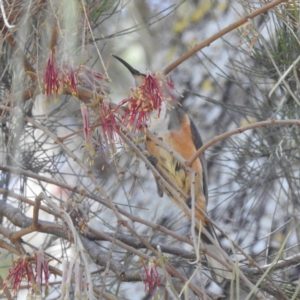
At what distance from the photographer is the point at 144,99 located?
167 centimetres

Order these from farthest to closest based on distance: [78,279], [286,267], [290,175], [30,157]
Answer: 1. [290,175]
2. [30,157]
3. [286,267]
4. [78,279]

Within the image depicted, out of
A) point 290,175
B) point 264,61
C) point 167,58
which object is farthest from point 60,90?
point 167,58

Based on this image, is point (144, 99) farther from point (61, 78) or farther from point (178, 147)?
point (178, 147)

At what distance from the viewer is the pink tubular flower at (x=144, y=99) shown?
1.67 metres

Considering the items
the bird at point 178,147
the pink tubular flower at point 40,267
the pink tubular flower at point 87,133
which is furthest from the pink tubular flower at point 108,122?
the bird at point 178,147

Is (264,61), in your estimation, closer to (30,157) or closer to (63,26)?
(30,157)

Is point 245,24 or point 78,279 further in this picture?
point 245,24

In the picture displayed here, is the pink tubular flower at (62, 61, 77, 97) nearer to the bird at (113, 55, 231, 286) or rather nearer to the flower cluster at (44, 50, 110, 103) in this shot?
the flower cluster at (44, 50, 110, 103)

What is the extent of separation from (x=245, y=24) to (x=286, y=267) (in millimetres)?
1035

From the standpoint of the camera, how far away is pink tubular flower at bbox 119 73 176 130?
1.67 metres

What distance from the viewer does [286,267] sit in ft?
7.75

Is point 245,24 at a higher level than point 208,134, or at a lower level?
lower

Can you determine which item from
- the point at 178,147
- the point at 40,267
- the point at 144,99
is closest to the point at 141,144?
the point at 178,147

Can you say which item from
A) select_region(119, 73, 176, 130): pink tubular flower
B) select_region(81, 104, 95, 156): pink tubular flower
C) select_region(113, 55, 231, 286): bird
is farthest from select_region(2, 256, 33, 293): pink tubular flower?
select_region(113, 55, 231, 286): bird
